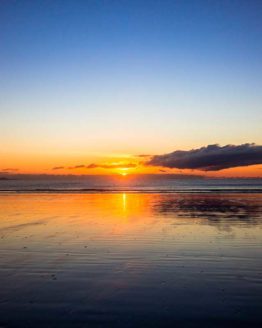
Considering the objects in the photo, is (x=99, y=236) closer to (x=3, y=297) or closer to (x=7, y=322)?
(x=3, y=297)

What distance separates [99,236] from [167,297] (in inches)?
405

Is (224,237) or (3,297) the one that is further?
(224,237)

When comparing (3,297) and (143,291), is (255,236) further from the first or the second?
(3,297)

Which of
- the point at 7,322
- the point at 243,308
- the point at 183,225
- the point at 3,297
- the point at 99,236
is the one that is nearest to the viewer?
the point at 7,322

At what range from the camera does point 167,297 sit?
31.0 feet

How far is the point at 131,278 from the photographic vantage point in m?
11.3

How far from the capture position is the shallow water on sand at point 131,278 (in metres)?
8.16

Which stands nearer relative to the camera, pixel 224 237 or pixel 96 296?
pixel 96 296

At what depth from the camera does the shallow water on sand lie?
8164 millimetres

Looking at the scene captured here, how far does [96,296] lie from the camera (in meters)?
9.55

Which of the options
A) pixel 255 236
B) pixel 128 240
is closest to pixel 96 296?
pixel 128 240

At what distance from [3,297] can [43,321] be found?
2.13 meters

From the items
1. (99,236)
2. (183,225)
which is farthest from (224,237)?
(99,236)

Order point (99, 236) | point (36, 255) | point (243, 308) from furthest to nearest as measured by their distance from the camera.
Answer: point (99, 236), point (36, 255), point (243, 308)
